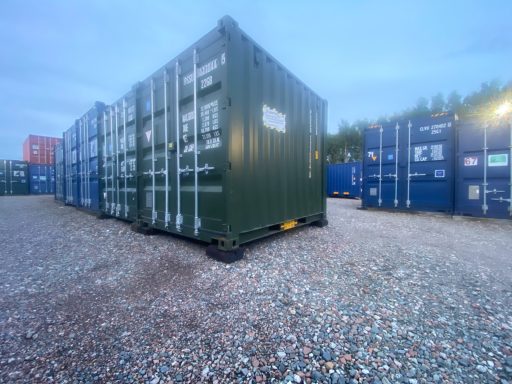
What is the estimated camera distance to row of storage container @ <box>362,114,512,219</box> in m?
6.54

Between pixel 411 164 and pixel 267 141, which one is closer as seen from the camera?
pixel 267 141

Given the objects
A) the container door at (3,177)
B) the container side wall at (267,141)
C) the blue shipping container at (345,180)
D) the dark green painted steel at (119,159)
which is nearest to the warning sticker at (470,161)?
the container side wall at (267,141)

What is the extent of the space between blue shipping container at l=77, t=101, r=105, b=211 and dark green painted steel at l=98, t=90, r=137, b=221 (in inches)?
14.0

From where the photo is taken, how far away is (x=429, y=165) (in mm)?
7672

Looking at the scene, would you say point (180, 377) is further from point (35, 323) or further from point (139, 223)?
point (139, 223)

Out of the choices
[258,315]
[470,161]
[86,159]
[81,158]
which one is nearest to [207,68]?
[258,315]

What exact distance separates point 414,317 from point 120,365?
2.43m

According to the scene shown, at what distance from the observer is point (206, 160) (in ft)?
11.5

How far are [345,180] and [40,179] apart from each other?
26.9m

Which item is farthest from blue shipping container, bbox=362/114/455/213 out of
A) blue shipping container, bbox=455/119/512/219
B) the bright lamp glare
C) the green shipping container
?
the green shipping container

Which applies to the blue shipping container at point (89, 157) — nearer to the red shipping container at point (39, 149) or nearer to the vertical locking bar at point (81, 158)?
the vertical locking bar at point (81, 158)

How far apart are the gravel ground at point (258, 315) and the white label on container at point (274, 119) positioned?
220cm

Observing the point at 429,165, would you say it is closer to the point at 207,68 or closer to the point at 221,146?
the point at 221,146

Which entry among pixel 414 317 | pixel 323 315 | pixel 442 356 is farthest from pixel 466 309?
pixel 323 315
